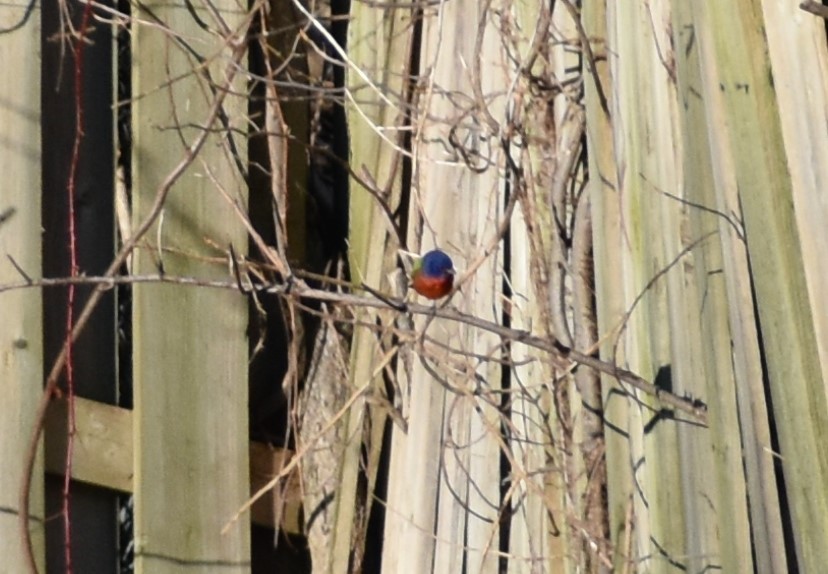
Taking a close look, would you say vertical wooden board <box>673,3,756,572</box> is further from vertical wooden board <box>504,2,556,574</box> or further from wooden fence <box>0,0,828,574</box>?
vertical wooden board <box>504,2,556,574</box>

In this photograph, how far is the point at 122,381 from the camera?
7.98ft

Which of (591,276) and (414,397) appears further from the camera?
(414,397)

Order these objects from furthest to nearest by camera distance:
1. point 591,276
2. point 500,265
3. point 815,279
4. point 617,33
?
point 500,265 < point 591,276 < point 617,33 < point 815,279

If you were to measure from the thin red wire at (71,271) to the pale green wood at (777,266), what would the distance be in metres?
1.30

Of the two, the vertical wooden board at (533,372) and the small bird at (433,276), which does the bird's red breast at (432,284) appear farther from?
the vertical wooden board at (533,372)

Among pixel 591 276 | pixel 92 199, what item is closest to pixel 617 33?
pixel 591 276

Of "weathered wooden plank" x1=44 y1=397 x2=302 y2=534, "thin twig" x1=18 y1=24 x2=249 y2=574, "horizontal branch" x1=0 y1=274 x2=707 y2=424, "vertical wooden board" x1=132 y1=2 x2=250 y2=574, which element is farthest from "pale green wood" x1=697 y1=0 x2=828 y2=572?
"weathered wooden plank" x1=44 y1=397 x2=302 y2=534

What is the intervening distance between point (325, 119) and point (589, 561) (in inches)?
53.2

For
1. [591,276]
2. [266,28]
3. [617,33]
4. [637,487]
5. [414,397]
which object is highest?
[266,28]

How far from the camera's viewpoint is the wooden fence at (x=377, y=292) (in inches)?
70.8

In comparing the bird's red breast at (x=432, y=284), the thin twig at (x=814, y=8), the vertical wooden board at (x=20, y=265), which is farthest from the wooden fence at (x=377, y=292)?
the thin twig at (x=814, y=8)

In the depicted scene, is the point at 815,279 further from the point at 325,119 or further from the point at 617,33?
the point at 325,119

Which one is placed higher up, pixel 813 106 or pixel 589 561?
pixel 813 106

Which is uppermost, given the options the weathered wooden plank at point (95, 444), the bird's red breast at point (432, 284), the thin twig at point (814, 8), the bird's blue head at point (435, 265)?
the thin twig at point (814, 8)
